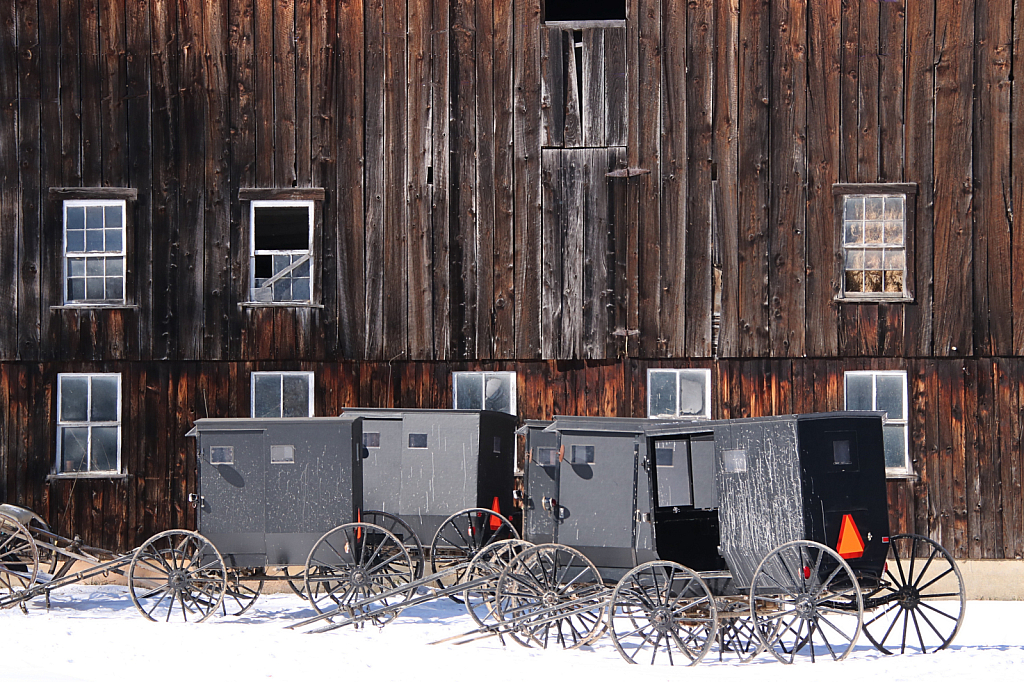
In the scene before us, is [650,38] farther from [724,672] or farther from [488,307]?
[724,672]

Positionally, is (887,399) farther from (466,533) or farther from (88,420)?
(88,420)

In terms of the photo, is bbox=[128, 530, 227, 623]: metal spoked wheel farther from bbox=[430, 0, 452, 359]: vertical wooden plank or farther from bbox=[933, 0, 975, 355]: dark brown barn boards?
bbox=[933, 0, 975, 355]: dark brown barn boards

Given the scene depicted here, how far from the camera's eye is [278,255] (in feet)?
56.4

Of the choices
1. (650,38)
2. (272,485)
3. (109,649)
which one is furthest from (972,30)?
(109,649)

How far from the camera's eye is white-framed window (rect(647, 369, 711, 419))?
16.7 meters

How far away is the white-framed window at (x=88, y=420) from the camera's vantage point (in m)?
17.0

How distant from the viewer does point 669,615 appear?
1132cm

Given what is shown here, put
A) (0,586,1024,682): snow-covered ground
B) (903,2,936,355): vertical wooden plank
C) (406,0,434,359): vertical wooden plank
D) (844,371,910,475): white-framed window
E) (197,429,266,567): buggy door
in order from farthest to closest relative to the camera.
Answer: (406,0,434,359): vertical wooden plank
(903,2,936,355): vertical wooden plank
(844,371,910,475): white-framed window
(197,429,266,567): buggy door
(0,586,1024,682): snow-covered ground

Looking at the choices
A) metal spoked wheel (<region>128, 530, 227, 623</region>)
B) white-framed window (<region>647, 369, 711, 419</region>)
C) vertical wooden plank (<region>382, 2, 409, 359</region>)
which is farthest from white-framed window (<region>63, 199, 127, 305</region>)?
white-framed window (<region>647, 369, 711, 419</region>)

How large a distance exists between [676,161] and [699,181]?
43 cm

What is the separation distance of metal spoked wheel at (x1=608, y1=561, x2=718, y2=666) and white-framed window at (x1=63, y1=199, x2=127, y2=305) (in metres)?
9.29

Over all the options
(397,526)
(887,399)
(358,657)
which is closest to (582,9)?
(887,399)

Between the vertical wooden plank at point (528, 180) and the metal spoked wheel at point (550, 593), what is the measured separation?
492cm

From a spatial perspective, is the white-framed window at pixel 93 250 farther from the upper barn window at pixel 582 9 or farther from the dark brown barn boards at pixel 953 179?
the dark brown barn boards at pixel 953 179
